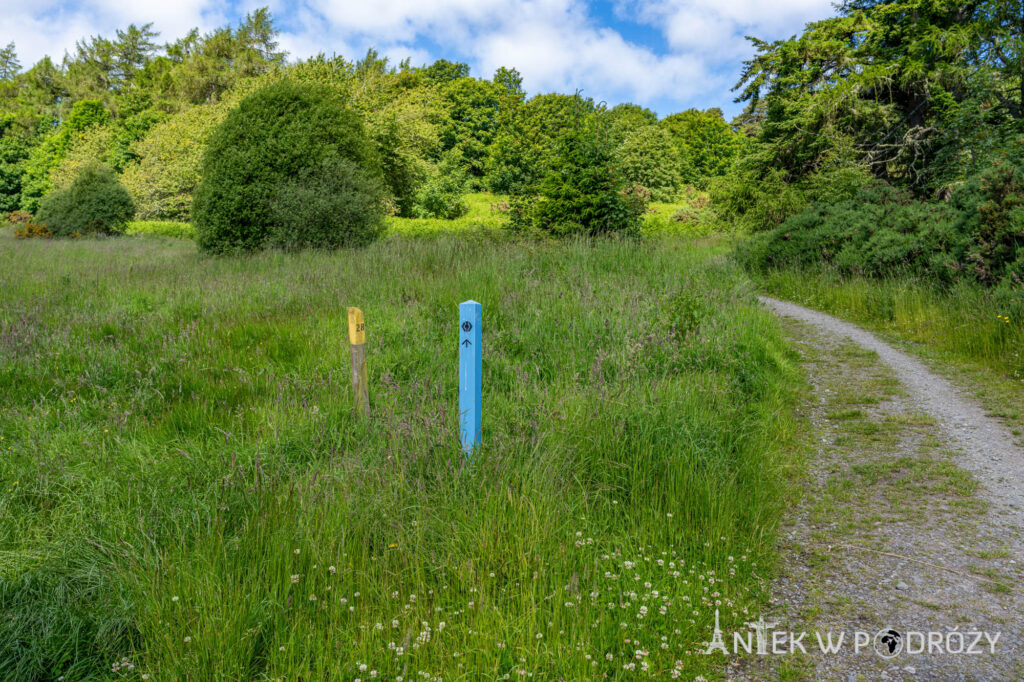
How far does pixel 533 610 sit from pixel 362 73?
158 feet

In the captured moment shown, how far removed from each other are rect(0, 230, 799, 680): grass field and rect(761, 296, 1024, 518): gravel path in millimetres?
1232

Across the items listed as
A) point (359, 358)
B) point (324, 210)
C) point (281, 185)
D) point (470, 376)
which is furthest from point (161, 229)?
point (470, 376)

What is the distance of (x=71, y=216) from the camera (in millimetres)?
26469

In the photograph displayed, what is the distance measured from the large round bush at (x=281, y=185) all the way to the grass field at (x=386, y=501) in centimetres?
873

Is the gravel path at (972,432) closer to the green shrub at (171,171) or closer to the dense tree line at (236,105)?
the dense tree line at (236,105)

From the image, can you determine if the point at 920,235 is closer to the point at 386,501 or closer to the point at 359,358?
the point at 359,358

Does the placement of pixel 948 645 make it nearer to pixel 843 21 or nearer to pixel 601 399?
pixel 601 399

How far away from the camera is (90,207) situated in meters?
26.6

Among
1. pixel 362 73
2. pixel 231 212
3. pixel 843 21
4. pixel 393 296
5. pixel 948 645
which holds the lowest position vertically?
pixel 948 645

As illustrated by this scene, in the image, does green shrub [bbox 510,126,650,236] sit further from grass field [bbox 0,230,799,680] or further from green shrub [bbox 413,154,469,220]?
green shrub [bbox 413,154,469,220]

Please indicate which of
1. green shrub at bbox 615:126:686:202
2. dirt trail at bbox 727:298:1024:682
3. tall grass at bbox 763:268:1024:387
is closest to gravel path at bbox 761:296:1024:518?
dirt trail at bbox 727:298:1024:682

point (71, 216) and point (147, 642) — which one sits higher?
point (71, 216)

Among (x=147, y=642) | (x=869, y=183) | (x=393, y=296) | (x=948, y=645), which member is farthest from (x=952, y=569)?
(x=869, y=183)

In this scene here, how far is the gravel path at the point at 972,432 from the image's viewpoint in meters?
3.87
